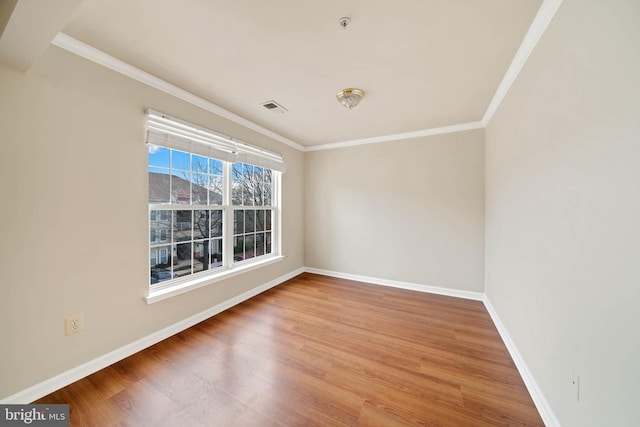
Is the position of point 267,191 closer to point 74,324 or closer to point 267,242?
point 267,242

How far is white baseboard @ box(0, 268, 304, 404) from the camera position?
1428 mm

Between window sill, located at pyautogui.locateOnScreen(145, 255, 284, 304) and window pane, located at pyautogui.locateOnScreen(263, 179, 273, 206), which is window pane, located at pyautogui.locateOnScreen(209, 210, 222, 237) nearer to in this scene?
window sill, located at pyautogui.locateOnScreen(145, 255, 284, 304)

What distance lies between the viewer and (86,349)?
1669 millimetres

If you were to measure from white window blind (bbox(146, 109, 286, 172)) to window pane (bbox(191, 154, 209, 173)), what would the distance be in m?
0.16

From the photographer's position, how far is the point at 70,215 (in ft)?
5.24

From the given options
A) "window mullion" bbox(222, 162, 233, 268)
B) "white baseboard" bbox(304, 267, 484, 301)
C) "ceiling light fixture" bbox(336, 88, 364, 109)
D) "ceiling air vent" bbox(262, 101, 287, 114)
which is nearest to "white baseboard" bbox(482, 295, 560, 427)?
"white baseboard" bbox(304, 267, 484, 301)

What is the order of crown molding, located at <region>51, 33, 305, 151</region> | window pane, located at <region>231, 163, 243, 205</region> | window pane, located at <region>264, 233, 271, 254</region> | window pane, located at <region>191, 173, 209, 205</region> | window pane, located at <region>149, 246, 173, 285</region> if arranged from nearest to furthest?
crown molding, located at <region>51, 33, 305, 151</region> → window pane, located at <region>149, 246, 173, 285</region> → window pane, located at <region>191, 173, 209, 205</region> → window pane, located at <region>231, 163, 243, 205</region> → window pane, located at <region>264, 233, 271, 254</region>

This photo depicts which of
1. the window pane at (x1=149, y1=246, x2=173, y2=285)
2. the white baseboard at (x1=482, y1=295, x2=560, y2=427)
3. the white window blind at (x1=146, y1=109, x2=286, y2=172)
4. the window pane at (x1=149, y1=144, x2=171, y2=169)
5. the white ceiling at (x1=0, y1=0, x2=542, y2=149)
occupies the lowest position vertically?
the white baseboard at (x1=482, y1=295, x2=560, y2=427)

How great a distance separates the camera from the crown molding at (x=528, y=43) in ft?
4.14

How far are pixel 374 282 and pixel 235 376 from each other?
2.57 meters

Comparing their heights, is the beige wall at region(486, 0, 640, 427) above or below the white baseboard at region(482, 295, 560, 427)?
above

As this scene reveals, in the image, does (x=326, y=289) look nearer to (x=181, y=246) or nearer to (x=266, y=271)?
(x=266, y=271)

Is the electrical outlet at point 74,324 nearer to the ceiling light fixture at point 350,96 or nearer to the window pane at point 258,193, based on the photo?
the window pane at point 258,193

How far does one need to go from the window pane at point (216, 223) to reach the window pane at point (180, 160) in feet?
1.99
